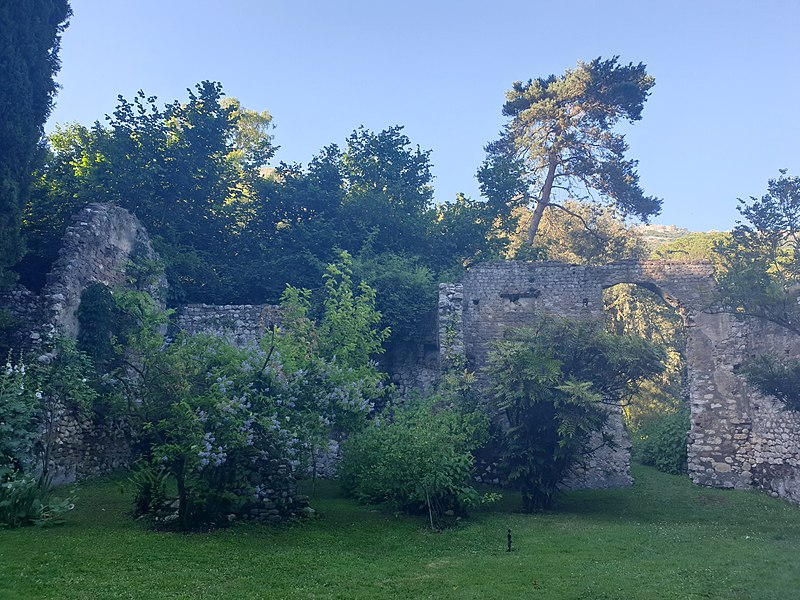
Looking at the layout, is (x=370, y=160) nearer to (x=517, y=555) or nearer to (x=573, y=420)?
(x=573, y=420)

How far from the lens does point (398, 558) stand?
923 cm

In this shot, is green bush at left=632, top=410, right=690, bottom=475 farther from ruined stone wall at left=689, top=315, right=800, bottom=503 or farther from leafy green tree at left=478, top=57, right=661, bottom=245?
leafy green tree at left=478, top=57, right=661, bottom=245

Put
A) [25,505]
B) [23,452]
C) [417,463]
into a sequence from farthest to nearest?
[417,463]
[23,452]
[25,505]

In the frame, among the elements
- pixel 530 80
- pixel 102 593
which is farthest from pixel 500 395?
pixel 530 80

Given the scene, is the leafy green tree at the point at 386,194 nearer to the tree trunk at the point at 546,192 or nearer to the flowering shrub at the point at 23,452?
the tree trunk at the point at 546,192

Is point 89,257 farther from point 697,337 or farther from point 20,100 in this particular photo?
point 697,337

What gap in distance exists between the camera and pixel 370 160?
84.1 feet

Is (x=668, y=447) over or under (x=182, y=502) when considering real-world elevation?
over

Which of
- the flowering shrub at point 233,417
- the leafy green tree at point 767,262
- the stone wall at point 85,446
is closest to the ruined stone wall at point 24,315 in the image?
the stone wall at point 85,446

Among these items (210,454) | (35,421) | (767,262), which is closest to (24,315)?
(35,421)

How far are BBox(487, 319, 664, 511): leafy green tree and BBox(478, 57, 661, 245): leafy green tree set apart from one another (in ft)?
49.2

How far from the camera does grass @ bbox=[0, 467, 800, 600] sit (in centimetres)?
735

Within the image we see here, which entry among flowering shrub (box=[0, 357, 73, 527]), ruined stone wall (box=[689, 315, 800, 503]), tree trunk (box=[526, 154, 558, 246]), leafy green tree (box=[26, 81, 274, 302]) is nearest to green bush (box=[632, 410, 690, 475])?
ruined stone wall (box=[689, 315, 800, 503])

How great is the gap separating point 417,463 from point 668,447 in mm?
11355
